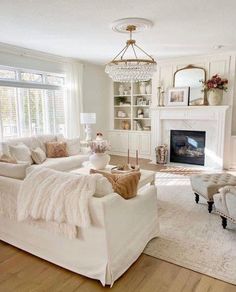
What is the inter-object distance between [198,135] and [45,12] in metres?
4.39

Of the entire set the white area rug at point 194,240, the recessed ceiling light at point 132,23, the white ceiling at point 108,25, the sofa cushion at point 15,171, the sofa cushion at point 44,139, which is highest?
the white ceiling at point 108,25

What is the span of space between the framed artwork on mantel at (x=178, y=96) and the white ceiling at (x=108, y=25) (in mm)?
938

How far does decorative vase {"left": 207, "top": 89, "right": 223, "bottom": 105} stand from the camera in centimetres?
546

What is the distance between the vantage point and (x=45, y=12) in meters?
3.12

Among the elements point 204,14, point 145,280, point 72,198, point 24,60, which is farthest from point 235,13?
point 24,60

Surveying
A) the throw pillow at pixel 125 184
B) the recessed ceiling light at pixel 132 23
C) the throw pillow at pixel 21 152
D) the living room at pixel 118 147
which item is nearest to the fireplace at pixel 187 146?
the living room at pixel 118 147

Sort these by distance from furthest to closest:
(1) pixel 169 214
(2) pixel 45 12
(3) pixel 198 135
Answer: (3) pixel 198 135
(1) pixel 169 214
(2) pixel 45 12

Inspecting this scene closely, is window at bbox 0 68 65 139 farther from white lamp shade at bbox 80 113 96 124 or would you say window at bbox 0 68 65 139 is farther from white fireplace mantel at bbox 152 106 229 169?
white fireplace mantel at bbox 152 106 229 169

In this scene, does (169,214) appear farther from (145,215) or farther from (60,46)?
(60,46)

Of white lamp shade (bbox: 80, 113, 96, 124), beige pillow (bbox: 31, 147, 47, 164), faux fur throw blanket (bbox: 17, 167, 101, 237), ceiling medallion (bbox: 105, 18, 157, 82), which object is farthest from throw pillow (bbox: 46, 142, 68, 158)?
faux fur throw blanket (bbox: 17, 167, 101, 237)

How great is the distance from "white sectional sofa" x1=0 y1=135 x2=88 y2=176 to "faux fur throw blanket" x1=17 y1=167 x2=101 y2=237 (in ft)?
6.89

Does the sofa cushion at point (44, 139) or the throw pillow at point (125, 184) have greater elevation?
the sofa cushion at point (44, 139)

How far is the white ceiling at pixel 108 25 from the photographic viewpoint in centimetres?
291

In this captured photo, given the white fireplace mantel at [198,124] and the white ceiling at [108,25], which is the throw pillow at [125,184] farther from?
the white fireplace mantel at [198,124]
